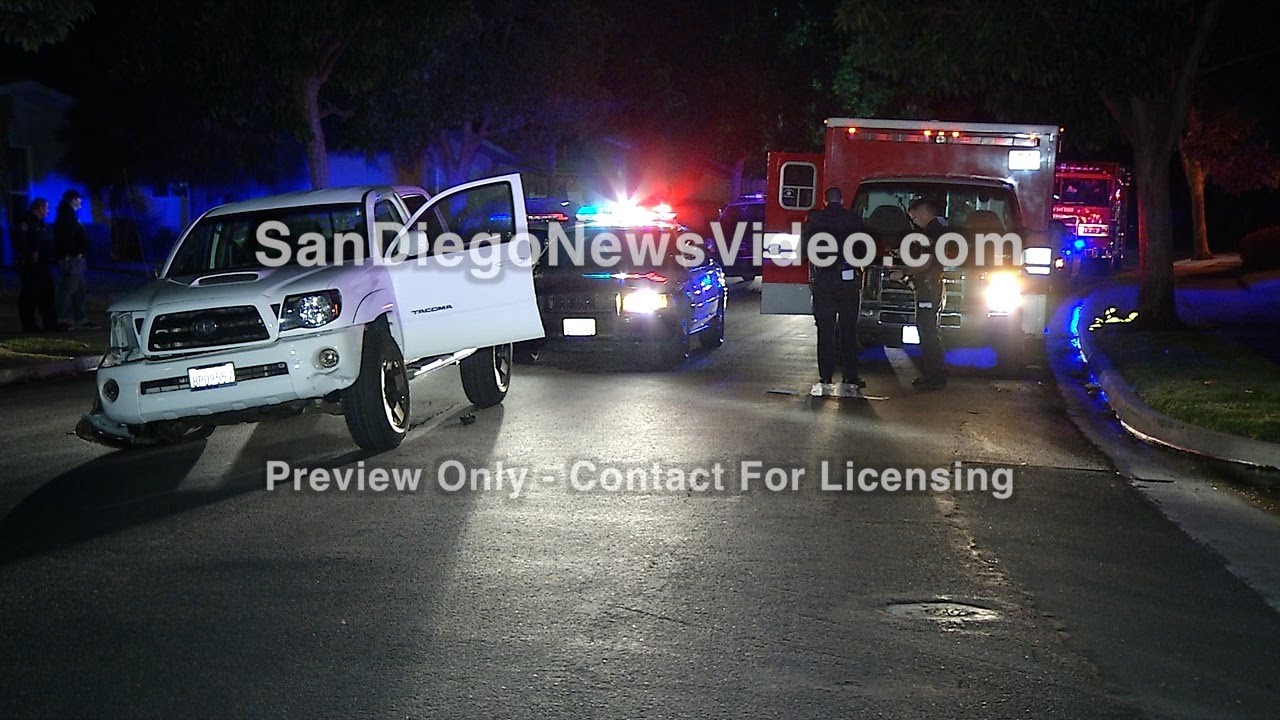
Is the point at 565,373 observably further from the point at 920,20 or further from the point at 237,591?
the point at 237,591

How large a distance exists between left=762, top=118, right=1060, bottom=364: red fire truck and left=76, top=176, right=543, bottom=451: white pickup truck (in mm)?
4817

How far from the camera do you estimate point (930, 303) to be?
45.0ft

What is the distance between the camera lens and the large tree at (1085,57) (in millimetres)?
16547

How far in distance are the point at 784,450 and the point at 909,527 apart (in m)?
2.41

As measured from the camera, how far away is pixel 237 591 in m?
6.57

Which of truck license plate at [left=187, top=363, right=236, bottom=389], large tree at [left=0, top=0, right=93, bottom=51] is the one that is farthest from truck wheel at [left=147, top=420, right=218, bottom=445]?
large tree at [left=0, top=0, right=93, bottom=51]

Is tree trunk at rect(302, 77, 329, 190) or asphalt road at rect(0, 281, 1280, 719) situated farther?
tree trunk at rect(302, 77, 329, 190)

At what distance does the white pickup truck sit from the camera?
9.49 metres

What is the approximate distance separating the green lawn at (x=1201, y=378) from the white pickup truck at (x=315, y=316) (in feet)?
18.1

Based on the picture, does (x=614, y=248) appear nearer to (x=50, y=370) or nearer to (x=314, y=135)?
(x=50, y=370)

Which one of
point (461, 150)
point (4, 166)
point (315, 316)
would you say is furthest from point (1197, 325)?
point (461, 150)

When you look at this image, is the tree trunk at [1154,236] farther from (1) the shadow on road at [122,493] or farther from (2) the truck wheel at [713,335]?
(1) the shadow on road at [122,493]

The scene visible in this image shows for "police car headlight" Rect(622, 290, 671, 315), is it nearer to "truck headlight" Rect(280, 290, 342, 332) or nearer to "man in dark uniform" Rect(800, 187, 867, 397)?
"man in dark uniform" Rect(800, 187, 867, 397)

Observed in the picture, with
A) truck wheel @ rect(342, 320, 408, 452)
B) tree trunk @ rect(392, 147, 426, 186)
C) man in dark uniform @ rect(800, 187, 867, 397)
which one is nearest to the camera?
Answer: truck wheel @ rect(342, 320, 408, 452)
